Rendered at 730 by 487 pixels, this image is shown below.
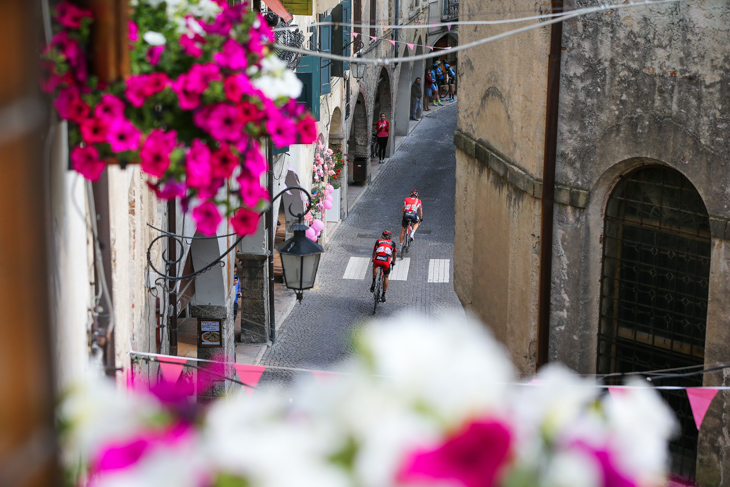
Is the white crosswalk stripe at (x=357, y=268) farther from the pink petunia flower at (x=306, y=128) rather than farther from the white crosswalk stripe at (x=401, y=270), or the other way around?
the pink petunia flower at (x=306, y=128)

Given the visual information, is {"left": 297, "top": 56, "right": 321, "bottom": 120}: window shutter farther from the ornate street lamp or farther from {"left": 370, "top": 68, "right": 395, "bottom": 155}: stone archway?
{"left": 370, "top": 68, "right": 395, "bottom": 155}: stone archway

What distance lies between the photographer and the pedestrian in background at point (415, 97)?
1296 inches

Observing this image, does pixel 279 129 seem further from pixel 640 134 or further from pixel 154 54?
pixel 640 134

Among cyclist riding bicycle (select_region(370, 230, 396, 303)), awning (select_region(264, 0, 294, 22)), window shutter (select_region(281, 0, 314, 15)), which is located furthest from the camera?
→ cyclist riding bicycle (select_region(370, 230, 396, 303))

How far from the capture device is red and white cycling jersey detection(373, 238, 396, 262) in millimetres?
15906

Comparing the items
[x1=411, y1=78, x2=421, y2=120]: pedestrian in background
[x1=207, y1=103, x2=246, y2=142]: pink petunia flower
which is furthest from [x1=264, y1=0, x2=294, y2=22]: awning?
[x1=411, y1=78, x2=421, y2=120]: pedestrian in background

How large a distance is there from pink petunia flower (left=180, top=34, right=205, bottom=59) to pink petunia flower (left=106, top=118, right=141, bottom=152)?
12.5 inches

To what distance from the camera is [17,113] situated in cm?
110

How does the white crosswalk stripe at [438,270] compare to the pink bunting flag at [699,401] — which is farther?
the white crosswalk stripe at [438,270]

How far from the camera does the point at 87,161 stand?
9.53ft

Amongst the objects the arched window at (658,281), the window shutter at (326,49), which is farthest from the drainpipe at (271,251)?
the arched window at (658,281)

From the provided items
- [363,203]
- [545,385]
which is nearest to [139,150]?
[545,385]

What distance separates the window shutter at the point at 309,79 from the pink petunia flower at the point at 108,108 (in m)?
11.5

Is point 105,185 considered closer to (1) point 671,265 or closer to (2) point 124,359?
(2) point 124,359
